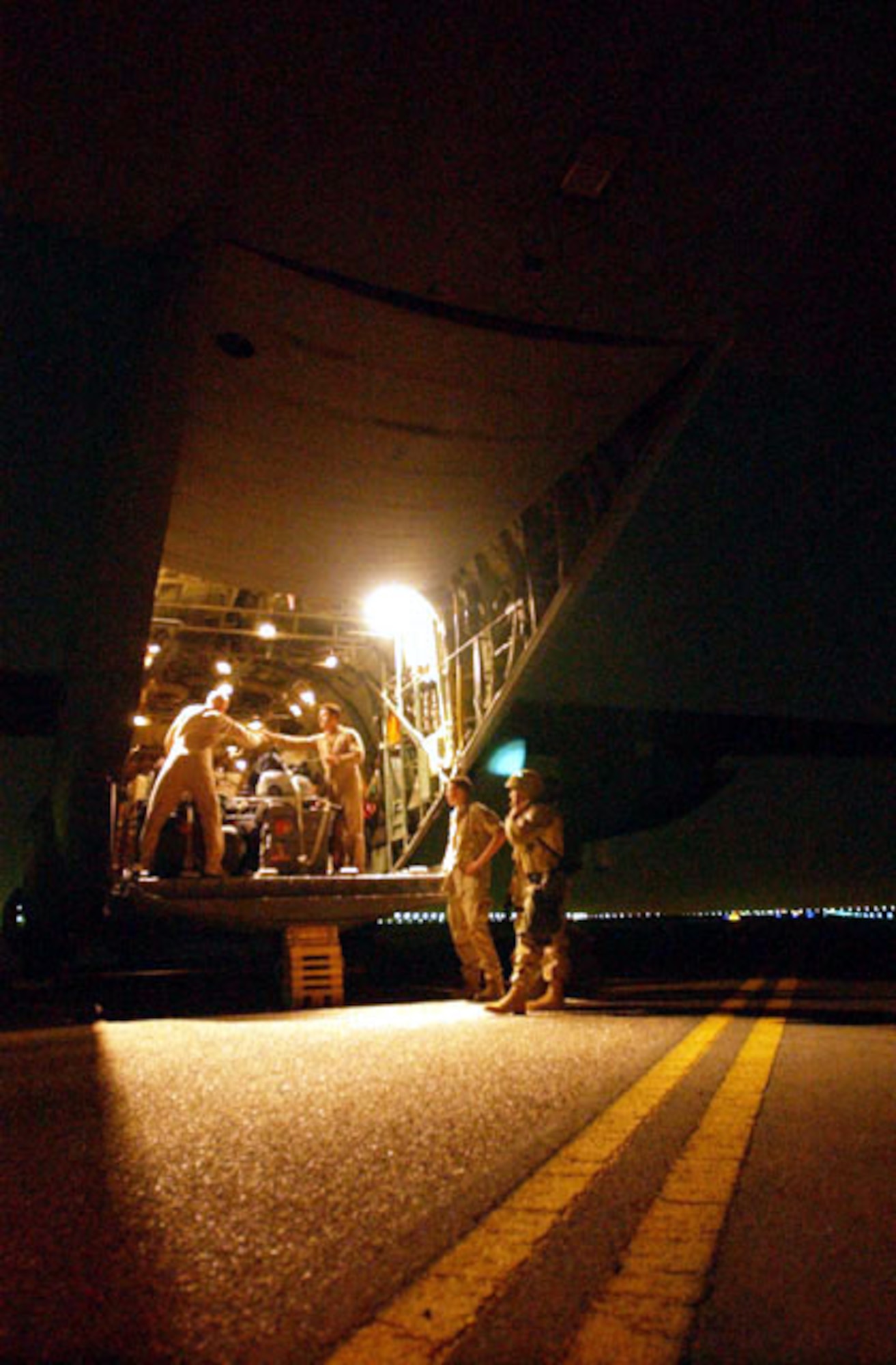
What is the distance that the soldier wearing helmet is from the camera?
6781 millimetres

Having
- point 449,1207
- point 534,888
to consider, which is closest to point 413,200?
point 534,888

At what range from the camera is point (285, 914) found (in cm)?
800

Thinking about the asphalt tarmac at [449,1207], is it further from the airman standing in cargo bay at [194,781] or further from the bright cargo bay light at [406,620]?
the bright cargo bay light at [406,620]

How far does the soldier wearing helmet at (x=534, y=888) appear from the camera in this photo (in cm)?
678

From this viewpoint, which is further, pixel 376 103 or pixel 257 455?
pixel 257 455

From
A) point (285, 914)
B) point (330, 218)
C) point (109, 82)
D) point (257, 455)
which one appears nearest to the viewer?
point (109, 82)

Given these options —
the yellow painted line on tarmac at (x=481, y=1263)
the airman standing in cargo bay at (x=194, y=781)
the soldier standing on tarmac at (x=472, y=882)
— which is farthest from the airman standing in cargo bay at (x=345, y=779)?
the yellow painted line on tarmac at (x=481, y=1263)

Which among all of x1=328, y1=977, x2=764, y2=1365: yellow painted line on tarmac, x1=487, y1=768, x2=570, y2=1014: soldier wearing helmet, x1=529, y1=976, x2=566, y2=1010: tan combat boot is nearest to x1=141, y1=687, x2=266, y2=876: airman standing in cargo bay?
x1=487, y1=768, x2=570, y2=1014: soldier wearing helmet

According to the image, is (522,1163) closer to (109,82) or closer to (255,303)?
(109,82)

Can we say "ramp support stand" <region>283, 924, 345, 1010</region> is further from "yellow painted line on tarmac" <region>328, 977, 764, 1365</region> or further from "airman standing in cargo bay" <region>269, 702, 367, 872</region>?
"yellow painted line on tarmac" <region>328, 977, 764, 1365</region>

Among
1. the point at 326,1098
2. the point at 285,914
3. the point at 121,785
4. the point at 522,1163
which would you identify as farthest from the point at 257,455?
the point at 522,1163

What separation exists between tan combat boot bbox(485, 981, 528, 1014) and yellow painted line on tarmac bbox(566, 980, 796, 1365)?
11.1 feet

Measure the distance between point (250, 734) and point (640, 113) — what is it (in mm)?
6047

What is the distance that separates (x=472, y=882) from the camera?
309 inches
